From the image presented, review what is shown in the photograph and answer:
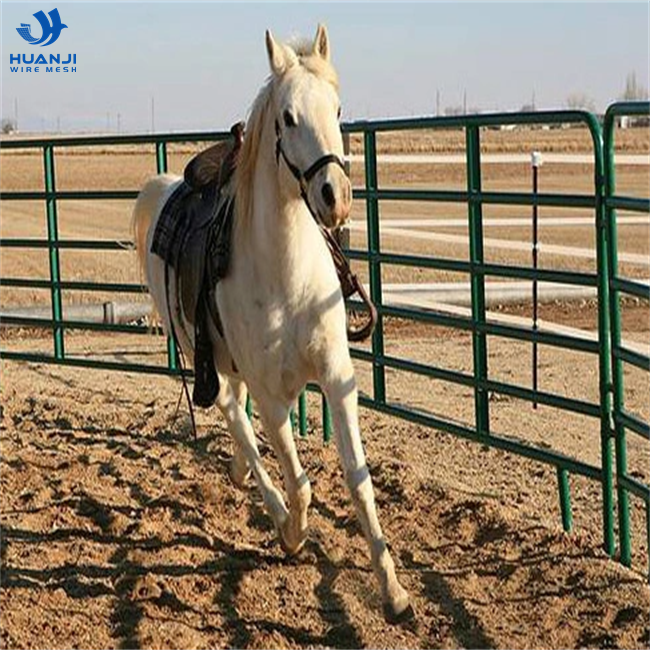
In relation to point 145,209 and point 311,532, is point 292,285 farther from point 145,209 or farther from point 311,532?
point 145,209

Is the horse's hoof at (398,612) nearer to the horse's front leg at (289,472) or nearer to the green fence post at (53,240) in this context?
the horse's front leg at (289,472)

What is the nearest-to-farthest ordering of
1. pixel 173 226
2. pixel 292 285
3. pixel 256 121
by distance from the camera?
pixel 292 285, pixel 256 121, pixel 173 226

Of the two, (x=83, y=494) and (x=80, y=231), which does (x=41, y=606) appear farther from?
(x=80, y=231)

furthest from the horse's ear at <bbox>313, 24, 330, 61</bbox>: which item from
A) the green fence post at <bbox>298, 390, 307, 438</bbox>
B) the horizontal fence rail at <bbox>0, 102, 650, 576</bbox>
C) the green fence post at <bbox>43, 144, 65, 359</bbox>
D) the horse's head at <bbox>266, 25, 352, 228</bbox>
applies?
the green fence post at <bbox>43, 144, 65, 359</bbox>

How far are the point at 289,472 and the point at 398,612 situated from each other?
0.85 m

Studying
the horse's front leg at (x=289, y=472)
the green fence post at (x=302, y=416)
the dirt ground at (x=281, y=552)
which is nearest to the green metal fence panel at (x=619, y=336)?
the dirt ground at (x=281, y=552)

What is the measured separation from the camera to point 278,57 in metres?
5.13

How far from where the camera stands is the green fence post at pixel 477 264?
6.51m

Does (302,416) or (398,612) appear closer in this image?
(398,612)

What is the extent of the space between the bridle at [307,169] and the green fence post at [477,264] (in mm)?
1553

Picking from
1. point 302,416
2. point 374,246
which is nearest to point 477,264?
point 374,246

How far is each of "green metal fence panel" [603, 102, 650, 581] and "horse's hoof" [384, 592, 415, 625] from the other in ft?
3.50

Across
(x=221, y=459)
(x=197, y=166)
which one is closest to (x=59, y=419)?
(x=221, y=459)

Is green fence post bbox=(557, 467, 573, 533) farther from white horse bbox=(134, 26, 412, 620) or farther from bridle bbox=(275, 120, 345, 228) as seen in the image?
bridle bbox=(275, 120, 345, 228)
